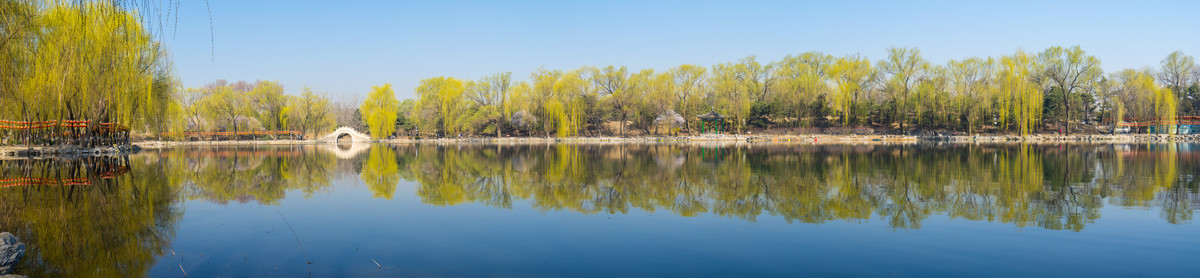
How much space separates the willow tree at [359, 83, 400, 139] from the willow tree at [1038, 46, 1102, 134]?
5238cm

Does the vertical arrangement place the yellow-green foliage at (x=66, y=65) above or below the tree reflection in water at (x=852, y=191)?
above

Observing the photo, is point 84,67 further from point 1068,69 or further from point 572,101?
point 1068,69

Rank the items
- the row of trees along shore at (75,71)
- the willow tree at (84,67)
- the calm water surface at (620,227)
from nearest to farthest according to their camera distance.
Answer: the calm water surface at (620,227), the row of trees along shore at (75,71), the willow tree at (84,67)

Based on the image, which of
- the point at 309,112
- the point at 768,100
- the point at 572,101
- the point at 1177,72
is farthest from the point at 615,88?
the point at 1177,72

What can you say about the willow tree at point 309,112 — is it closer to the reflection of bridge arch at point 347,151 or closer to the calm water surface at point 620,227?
the reflection of bridge arch at point 347,151

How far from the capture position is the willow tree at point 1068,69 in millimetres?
46719

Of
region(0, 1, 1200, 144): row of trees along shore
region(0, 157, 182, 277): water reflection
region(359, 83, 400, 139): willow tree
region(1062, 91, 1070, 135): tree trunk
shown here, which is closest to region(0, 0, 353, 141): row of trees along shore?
region(0, 157, 182, 277): water reflection

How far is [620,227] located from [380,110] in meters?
50.1

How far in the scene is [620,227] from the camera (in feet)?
25.3

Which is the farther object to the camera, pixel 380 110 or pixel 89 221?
pixel 380 110

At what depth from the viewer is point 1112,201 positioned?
9.69 metres

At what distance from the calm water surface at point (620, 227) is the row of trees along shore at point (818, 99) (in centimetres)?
4072

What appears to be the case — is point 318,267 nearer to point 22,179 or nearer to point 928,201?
point 928,201

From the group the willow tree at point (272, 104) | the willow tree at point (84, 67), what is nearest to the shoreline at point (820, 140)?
the willow tree at point (272, 104)
